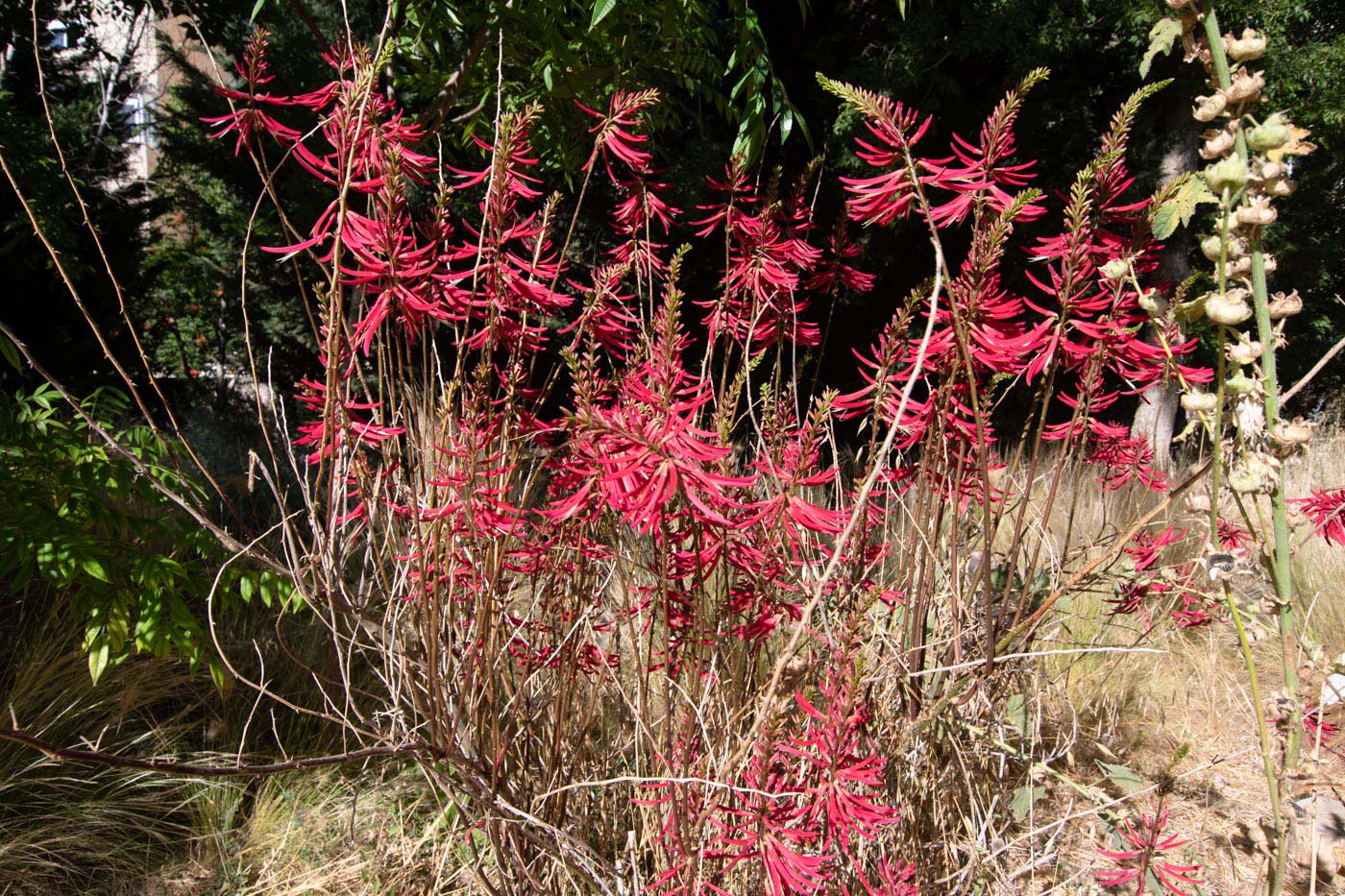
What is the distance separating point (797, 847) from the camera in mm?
1286

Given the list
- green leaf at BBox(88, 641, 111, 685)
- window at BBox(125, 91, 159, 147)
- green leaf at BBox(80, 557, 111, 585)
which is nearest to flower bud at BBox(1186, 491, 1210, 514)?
green leaf at BBox(80, 557, 111, 585)

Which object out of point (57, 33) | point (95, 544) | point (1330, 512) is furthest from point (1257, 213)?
point (57, 33)

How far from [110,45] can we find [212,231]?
9455 mm

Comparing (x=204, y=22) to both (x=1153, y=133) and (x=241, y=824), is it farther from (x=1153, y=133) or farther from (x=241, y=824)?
(x=1153, y=133)

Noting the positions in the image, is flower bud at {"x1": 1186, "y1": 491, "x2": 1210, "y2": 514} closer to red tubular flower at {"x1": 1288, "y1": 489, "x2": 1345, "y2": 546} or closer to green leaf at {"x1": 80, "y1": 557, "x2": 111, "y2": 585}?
red tubular flower at {"x1": 1288, "y1": 489, "x2": 1345, "y2": 546}

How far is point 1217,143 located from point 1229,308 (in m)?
0.14

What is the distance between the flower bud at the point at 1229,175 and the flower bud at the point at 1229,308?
84 mm

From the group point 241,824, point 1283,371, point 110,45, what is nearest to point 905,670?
point 241,824

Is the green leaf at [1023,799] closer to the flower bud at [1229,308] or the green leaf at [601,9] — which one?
the flower bud at [1229,308]

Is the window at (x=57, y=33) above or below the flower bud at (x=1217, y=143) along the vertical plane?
above

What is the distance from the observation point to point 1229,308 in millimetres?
646

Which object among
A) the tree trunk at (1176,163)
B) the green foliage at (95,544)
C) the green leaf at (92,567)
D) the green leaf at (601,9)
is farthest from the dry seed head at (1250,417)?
the tree trunk at (1176,163)

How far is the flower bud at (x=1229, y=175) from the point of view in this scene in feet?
2.11

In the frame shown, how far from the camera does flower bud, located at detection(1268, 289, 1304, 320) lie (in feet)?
2.13
